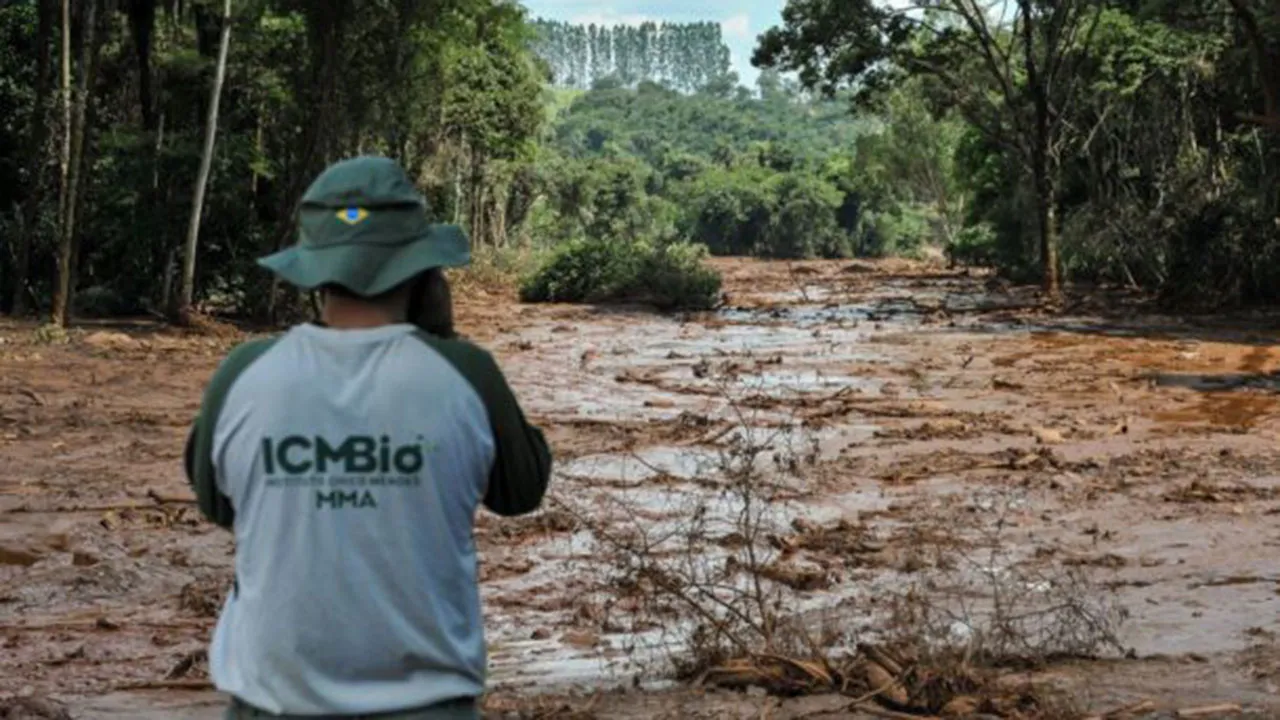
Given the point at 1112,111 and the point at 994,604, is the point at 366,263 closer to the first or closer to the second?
the point at 994,604

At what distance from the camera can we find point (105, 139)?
24844 millimetres

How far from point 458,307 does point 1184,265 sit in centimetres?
1507

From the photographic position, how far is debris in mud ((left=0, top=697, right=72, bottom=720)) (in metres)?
5.43

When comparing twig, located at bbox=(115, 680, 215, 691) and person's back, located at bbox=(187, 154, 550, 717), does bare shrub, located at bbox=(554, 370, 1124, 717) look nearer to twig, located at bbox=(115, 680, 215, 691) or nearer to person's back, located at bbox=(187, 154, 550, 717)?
twig, located at bbox=(115, 680, 215, 691)

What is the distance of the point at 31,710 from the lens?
5480 mm

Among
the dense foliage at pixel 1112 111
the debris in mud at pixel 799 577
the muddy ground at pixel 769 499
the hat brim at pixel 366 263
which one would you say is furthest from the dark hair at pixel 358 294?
the dense foliage at pixel 1112 111

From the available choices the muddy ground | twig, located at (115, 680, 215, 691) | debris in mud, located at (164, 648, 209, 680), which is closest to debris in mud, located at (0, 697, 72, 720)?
the muddy ground

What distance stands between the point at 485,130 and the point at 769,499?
3351cm

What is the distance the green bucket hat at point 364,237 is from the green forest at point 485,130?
64.1ft

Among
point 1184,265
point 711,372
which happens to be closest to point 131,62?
point 711,372

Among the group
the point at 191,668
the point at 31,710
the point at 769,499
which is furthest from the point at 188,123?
the point at 31,710

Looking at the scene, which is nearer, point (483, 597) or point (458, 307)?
point (483, 597)

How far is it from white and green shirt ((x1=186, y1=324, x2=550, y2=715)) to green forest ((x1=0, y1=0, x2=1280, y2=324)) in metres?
19.7

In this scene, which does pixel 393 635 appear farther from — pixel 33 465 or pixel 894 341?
pixel 894 341
